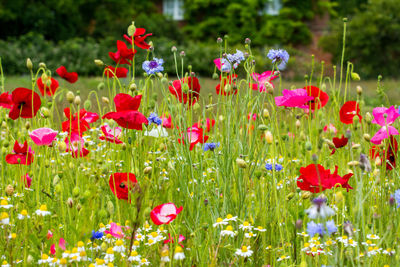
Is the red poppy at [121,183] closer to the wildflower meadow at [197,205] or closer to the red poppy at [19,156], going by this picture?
the wildflower meadow at [197,205]

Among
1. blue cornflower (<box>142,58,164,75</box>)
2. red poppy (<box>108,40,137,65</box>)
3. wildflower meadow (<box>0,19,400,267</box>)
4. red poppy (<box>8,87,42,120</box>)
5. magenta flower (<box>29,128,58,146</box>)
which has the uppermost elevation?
red poppy (<box>108,40,137,65</box>)

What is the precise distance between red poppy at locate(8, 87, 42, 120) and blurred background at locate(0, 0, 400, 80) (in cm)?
687

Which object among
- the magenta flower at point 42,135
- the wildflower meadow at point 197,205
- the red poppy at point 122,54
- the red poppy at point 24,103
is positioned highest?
the red poppy at point 122,54

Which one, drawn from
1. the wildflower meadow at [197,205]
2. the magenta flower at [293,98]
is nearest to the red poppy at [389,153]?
the wildflower meadow at [197,205]

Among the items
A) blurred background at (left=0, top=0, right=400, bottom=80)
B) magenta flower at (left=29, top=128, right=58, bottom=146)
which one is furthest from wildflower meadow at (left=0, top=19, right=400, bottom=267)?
blurred background at (left=0, top=0, right=400, bottom=80)

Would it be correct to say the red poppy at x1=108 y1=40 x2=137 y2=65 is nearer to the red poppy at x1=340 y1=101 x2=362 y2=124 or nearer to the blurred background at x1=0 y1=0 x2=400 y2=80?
the red poppy at x1=340 y1=101 x2=362 y2=124

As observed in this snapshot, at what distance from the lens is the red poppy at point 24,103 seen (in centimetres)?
178

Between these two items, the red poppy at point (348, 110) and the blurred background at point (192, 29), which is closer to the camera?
the red poppy at point (348, 110)

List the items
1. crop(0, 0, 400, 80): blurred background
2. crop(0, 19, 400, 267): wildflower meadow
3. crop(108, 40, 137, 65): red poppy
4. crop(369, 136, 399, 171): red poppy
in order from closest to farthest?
crop(0, 19, 400, 267): wildflower meadow < crop(369, 136, 399, 171): red poppy < crop(108, 40, 137, 65): red poppy < crop(0, 0, 400, 80): blurred background

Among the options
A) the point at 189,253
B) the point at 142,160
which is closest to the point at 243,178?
the point at 189,253

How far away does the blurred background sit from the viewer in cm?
1155

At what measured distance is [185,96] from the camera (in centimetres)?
204

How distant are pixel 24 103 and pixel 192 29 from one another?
16.2 meters

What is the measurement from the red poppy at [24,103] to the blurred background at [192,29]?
271 inches
